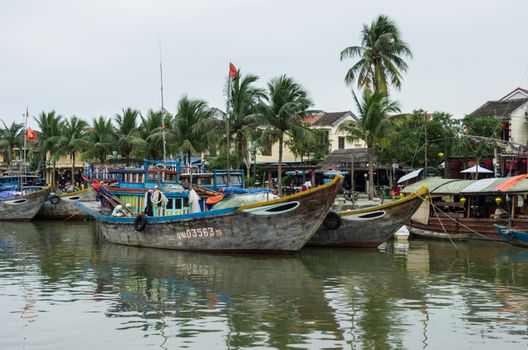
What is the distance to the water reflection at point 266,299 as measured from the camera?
1086 centimetres

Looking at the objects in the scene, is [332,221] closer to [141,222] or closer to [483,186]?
[141,222]

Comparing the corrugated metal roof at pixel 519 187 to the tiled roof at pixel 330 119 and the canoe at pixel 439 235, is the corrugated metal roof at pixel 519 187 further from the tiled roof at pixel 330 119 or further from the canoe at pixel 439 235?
the tiled roof at pixel 330 119

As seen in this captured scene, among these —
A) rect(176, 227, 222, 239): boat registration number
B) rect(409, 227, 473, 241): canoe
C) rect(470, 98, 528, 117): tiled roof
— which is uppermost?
rect(470, 98, 528, 117): tiled roof

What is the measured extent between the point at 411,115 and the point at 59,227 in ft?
76.7

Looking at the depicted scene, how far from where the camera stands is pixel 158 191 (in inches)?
942

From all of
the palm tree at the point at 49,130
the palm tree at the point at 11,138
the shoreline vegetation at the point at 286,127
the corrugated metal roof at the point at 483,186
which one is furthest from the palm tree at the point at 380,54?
the palm tree at the point at 11,138

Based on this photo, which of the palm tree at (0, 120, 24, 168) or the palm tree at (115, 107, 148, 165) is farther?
the palm tree at (0, 120, 24, 168)

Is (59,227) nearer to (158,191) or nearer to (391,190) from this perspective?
(158,191)

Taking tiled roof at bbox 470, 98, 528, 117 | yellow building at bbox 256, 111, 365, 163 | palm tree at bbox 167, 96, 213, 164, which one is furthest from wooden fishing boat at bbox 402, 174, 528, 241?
yellow building at bbox 256, 111, 365, 163

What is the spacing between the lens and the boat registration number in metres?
21.5

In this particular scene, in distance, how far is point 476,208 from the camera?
27.7 metres

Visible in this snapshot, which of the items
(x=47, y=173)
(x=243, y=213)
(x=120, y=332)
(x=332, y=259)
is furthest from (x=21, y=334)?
(x=47, y=173)

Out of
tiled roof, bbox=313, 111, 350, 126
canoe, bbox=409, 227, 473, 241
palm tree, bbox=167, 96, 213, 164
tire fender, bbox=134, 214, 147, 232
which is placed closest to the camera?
tire fender, bbox=134, 214, 147, 232

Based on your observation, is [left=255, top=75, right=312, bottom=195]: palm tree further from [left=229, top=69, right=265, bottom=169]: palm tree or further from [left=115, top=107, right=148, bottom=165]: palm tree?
[left=115, top=107, right=148, bottom=165]: palm tree
